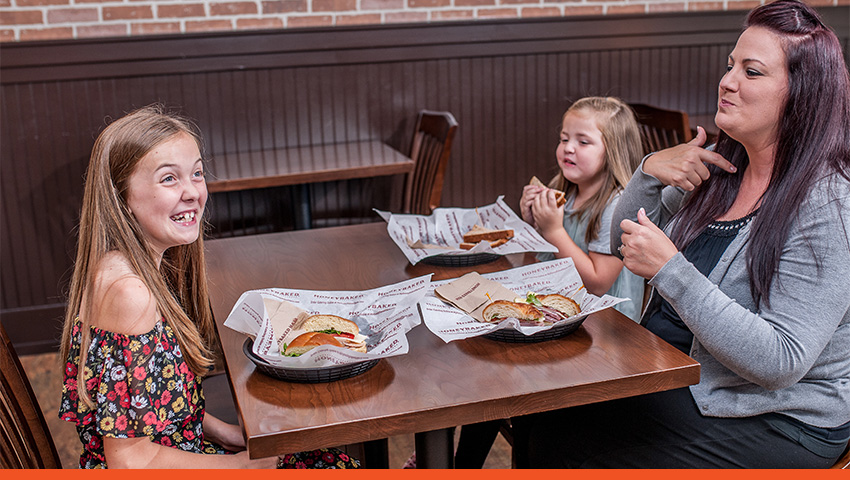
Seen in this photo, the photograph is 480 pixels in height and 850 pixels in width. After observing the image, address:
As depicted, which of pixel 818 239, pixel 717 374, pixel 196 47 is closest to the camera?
pixel 818 239

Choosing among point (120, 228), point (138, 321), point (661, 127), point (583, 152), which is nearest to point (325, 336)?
point (138, 321)

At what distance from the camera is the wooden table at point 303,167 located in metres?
3.00

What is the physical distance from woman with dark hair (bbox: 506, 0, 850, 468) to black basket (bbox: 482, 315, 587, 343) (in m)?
0.16

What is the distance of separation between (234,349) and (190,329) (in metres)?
0.11

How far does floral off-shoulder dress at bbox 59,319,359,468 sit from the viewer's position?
1.31 m

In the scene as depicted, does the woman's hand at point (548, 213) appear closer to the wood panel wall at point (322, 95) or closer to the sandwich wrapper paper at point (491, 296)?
the sandwich wrapper paper at point (491, 296)

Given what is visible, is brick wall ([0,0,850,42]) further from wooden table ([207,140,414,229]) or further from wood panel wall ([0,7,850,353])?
wooden table ([207,140,414,229])

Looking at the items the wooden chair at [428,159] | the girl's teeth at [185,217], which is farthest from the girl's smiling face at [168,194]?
the wooden chair at [428,159]

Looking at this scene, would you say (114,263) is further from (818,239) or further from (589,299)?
(818,239)

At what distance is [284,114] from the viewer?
11.9ft

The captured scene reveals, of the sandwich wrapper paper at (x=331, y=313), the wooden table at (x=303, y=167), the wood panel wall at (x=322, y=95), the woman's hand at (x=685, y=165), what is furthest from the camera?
the wood panel wall at (x=322, y=95)

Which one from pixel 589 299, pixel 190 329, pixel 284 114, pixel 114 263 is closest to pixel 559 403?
pixel 589 299

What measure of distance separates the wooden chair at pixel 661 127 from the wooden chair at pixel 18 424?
2366 millimetres

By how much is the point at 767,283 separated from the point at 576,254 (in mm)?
686
